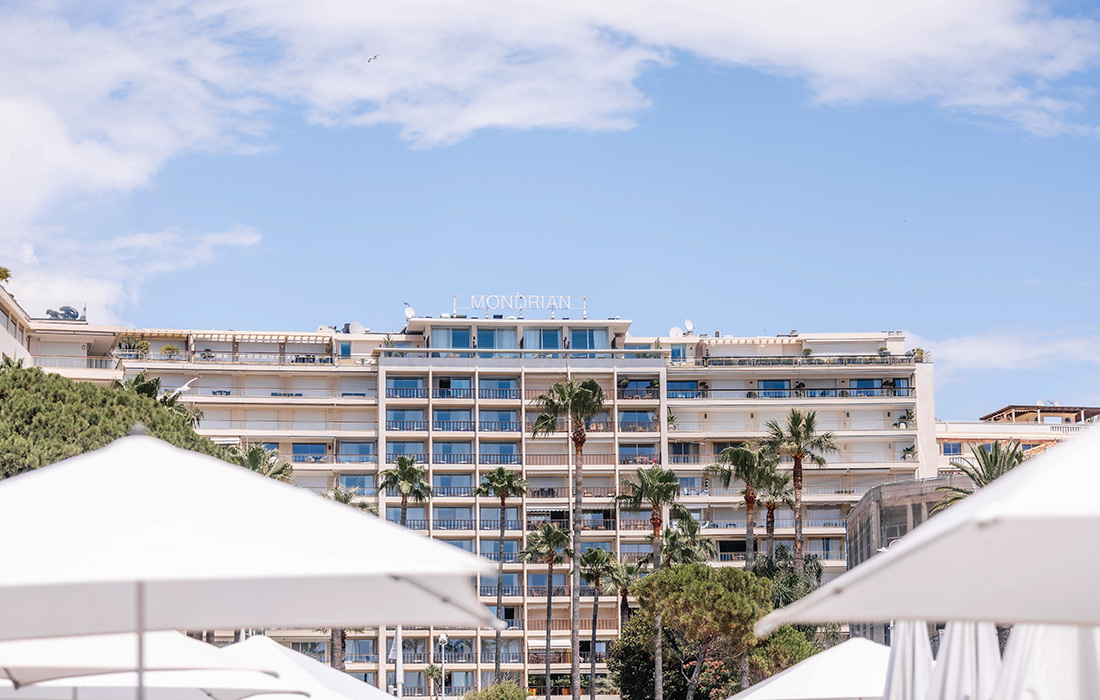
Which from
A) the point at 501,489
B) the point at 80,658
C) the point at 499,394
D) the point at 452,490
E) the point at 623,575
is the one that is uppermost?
the point at 499,394

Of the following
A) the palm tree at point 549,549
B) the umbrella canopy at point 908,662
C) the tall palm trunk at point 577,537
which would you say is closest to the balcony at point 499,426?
the palm tree at point 549,549

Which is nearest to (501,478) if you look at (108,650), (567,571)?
(567,571)

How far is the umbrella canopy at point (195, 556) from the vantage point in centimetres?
550

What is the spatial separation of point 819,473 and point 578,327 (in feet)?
59.3

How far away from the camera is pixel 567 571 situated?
8388cm

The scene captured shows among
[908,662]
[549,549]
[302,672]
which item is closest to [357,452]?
[549,549]

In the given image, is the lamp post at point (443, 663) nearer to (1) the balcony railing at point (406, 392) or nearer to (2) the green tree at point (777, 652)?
(1) the balcony railing at point (406, 392)

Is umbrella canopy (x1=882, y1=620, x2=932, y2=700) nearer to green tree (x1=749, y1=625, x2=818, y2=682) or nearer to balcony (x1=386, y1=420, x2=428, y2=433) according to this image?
green tree (x1=749, y1=625, x2=818, y2=682)

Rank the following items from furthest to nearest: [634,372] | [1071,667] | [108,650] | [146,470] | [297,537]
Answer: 1. [634,372]
2. [108,650]
3. [1071,667]
4. [146,470]
5. [297,537]

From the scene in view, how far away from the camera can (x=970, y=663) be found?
37.2 feet

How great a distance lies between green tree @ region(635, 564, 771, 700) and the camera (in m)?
49.7

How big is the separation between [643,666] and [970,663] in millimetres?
54483

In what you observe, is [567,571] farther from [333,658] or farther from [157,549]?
[157,549]

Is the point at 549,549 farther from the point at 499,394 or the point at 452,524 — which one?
the point at 499,394
